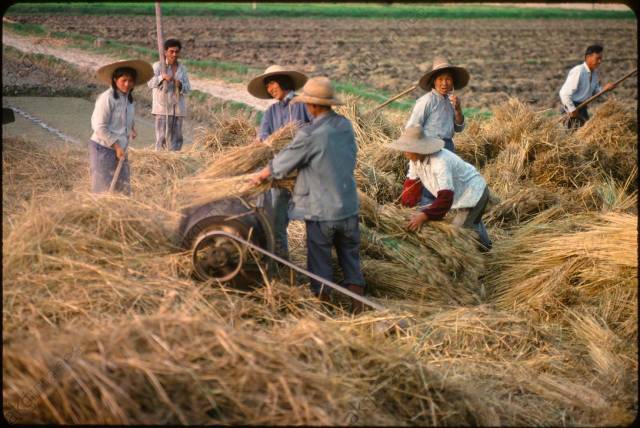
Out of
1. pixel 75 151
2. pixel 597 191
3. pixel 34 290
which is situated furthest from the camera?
pixel 75 151

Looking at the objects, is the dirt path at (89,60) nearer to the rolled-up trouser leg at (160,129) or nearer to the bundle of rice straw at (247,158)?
the rolled-up trouser leg at (160,129)

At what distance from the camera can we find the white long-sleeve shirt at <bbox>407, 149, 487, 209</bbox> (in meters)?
5.13

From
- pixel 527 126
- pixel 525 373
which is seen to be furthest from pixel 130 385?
pixel 527 126

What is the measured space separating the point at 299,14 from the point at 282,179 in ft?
119

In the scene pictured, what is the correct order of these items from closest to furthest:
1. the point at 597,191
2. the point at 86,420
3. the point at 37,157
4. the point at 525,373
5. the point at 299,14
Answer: the point at 86,420 < the point at 525,373 < the point at 597,191 < the point at 37,157 < the point at 299,14

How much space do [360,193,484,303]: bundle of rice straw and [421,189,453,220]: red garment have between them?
0.22 ft

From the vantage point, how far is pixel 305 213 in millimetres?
4441

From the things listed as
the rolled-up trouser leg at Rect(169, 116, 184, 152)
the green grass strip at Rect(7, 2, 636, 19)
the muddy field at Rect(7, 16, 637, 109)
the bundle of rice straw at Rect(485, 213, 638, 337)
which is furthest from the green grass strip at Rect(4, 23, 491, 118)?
the bundle of rice straw at Rect(485, 213, 638, 337)

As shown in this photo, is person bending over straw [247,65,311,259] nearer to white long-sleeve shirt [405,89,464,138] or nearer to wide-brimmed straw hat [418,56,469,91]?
white long-sleeve shirt [405,89,464,138]

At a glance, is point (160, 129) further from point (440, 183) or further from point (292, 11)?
point (292, 11)

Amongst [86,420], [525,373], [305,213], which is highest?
[305,213]

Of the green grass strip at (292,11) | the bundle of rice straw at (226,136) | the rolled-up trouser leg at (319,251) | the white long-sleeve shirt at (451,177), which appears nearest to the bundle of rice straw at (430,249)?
the white long-sleeve shirt at (451,177)

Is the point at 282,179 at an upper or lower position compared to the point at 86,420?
upper

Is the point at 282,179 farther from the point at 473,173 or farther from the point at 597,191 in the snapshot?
the point at 597,191
